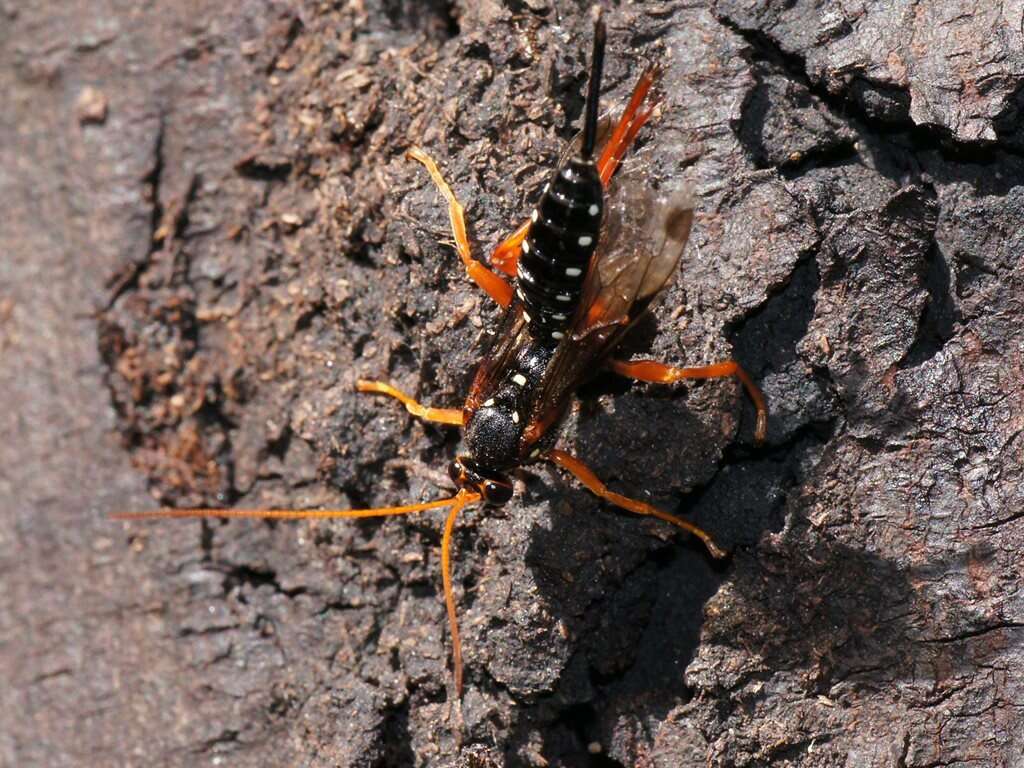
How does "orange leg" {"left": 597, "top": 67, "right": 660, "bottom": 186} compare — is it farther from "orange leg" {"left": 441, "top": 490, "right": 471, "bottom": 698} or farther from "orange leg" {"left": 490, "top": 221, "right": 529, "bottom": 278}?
"orange leg" {"left": 441, "top": 490, "right": 471, "bottom": 698}

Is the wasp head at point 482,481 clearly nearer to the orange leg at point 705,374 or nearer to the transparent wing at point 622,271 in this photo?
the transparent wing at point 622,271

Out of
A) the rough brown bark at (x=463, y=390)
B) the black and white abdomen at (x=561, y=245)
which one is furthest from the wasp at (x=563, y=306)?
the rough brown bark at (x=463, y=390)

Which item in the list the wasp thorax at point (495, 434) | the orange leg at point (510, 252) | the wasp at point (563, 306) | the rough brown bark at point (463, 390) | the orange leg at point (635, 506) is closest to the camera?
the rough brown bark at point (463, 390)

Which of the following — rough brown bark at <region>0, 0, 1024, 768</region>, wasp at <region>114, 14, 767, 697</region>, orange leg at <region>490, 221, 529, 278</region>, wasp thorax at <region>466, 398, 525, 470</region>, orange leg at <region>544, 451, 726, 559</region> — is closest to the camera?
rough brown bark at <region>0, 0, 1024, 768</region>

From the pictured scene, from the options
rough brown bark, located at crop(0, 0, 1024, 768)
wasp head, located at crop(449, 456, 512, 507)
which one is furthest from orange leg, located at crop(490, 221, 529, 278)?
wasp head, located at crop(449, 456, 512, 507)

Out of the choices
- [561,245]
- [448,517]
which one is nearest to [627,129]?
[561,245]

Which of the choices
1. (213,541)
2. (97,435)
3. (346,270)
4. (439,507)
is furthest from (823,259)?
(97,435)

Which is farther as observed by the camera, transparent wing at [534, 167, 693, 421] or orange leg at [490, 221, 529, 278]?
orange leg at [490, 221, 529, 278]
